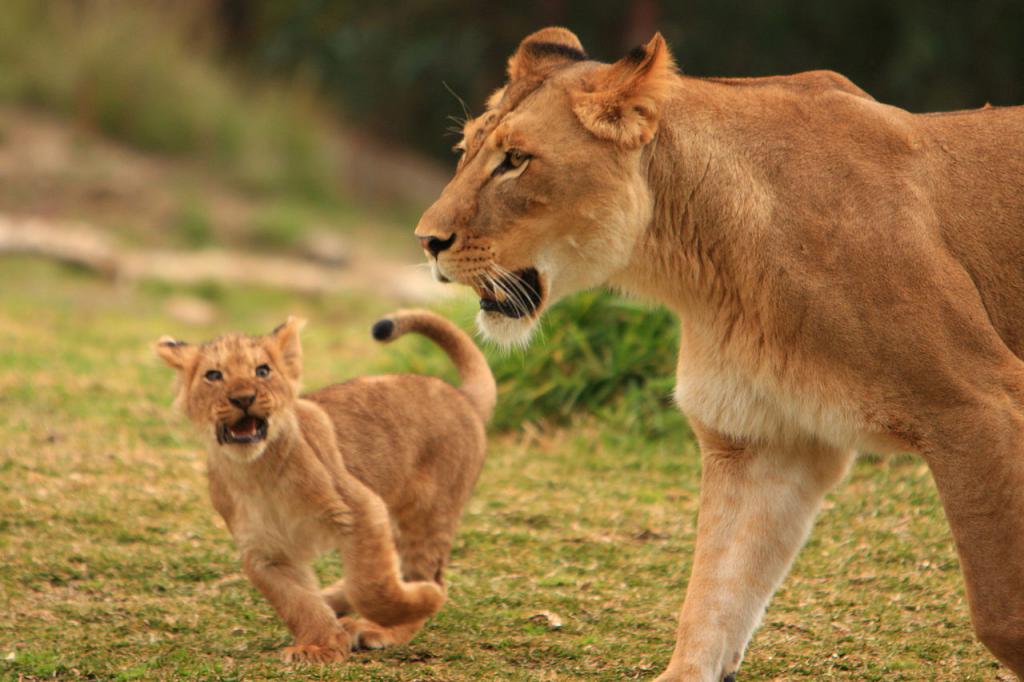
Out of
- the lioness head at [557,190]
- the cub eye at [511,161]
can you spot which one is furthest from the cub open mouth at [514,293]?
the cub eye at [511,161]

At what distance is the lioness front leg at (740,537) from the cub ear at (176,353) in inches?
59.5

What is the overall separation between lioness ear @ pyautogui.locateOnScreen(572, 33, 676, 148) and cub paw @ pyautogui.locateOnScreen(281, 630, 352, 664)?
63.7 inches

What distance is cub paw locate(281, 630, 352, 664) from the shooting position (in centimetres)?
A: 414

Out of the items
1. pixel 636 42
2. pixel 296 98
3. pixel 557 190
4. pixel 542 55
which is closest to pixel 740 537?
pixel 557 190

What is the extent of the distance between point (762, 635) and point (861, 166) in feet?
5.22

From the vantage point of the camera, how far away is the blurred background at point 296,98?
12.3 m

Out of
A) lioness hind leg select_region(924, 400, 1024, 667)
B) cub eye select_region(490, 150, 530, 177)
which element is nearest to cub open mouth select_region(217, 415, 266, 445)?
cub eye select_region(490, 150, 530, 177)

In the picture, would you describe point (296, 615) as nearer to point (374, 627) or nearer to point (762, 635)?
point (374, 627)

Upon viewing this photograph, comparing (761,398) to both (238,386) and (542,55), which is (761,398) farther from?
(238,386)

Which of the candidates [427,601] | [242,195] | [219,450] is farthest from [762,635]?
[242,195]

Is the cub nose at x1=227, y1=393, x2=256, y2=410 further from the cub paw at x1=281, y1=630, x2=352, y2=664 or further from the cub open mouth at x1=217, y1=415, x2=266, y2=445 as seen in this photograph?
the cub paw at x1=281, y1=630, x2=352, y2=664

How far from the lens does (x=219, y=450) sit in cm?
429

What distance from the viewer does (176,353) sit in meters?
4.41

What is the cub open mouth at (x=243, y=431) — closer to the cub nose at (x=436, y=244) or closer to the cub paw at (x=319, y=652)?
the cub paw at (x=319, y=652)
